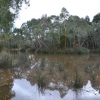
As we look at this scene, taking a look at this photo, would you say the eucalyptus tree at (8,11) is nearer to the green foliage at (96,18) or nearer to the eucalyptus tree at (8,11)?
the eucalyptus tree at (8,11)

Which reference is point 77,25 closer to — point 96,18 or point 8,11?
point 96,18

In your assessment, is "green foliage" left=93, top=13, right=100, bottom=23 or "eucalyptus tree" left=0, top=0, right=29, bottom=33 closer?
"eucalyptus tree" left=0, top=0, right=29, bottom=33

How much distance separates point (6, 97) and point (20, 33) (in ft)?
116

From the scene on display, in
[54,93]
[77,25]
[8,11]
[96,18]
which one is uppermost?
[96,18]

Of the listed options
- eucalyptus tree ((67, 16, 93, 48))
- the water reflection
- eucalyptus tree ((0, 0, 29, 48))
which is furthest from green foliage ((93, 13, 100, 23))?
the water reflection

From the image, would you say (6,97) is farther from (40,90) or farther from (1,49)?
(1,49)

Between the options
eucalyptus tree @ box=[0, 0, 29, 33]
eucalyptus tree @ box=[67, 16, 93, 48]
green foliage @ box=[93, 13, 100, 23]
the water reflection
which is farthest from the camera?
green foliage @ box=[93, 13, 100, 23]

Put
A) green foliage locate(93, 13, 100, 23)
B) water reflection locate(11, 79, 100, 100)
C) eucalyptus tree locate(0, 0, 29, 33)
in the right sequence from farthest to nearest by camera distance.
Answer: green foliage locate(93, 13, 100, 23), eucalyptus tree locate(0, 0, 29, 33), water reflection locate(11, 79, 100, 100)

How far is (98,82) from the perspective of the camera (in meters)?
6.00

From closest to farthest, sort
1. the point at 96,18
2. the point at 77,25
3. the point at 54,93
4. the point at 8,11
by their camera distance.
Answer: the point at 54,93 → the point at 8,11 → the point at 77,25 → the point at 96,18

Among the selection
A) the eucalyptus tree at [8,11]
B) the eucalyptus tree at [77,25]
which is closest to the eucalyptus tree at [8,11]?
the eucalyptus tree at [8,11]

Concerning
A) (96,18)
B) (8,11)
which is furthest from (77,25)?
(8,11)

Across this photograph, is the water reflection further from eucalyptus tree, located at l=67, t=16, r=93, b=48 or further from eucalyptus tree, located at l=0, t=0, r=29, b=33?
eucalyptus tree, located at l=67, t=16, r=93, b=48

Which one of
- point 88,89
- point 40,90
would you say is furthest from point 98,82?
point 40,90
